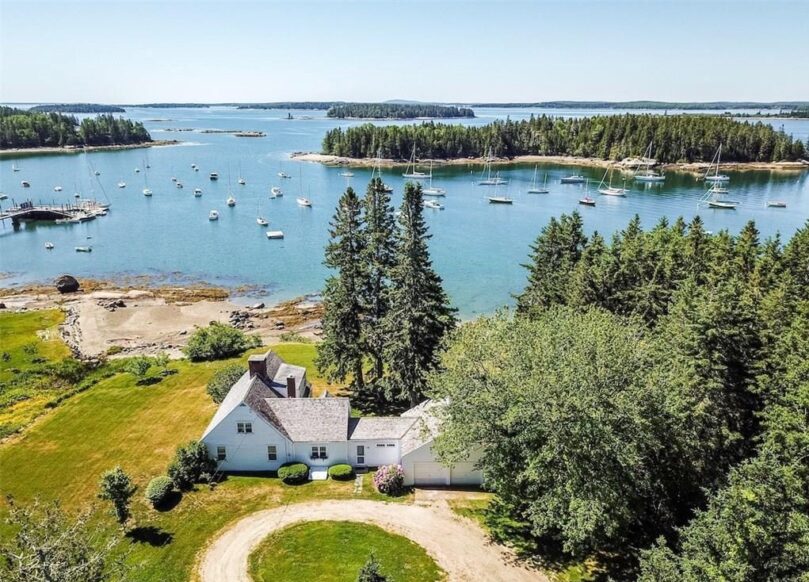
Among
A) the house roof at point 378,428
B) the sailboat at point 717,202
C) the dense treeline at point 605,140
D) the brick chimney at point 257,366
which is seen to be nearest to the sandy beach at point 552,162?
the dense treeline at point 605,140

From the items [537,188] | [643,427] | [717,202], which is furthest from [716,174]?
[643,427]

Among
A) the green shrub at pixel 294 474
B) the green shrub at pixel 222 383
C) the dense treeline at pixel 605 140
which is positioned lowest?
the green shrub at pixel 294 474

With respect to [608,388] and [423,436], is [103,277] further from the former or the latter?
[608,388]

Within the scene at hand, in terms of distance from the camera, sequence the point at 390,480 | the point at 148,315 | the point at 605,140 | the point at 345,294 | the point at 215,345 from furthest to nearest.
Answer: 1. the point at 605,140
2. the point at 148,315
3. the point at 215,345
4. the point at 345,294
5. the point at 390,480

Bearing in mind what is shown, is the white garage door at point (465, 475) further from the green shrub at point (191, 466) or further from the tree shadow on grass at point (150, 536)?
the tree shadow on grass at point (150, 536)

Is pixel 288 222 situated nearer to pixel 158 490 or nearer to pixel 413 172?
pixel 413 172

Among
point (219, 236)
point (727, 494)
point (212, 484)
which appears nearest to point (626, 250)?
point (727, 494)
